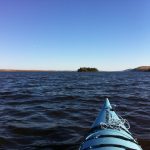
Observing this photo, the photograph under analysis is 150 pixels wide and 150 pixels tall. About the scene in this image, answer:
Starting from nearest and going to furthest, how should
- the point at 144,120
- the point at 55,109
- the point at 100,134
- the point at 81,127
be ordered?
the point at 100,134
the point at 81,127
the point at 144,120
the point at 55,109

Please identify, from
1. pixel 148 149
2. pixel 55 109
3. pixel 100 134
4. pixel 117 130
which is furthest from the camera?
pixel 55 109

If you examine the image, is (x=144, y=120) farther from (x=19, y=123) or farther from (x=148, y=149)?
(x=19, y=123)

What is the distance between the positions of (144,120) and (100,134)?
6.47 meters

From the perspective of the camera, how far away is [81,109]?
46.0 ft

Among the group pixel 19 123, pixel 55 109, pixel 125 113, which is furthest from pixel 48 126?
pixel 125 113

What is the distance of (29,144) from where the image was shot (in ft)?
26.2

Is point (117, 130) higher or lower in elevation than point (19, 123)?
higher

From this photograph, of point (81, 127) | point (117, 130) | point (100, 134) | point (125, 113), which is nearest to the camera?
point (100, 134)

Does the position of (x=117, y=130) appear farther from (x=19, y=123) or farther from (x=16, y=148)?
(x=19, y=123)

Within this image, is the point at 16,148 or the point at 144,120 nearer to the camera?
the point at 16,148

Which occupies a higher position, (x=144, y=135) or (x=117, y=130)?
(x=117, y=130)

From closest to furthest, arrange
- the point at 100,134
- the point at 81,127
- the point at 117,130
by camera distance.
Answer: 1. the point at 100,134
2. the point at 117,130
3. the point at 81,127

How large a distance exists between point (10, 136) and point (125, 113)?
6.54m

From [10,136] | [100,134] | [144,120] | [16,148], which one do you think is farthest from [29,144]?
[144,120]
